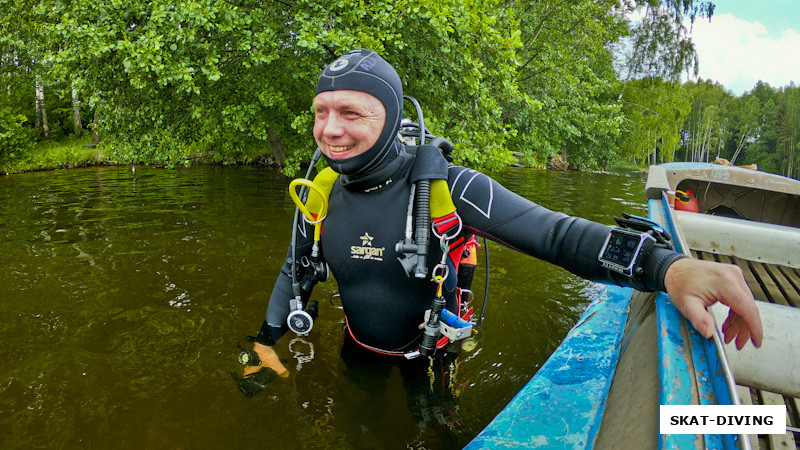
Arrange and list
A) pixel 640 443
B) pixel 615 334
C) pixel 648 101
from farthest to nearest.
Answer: pixel 648 101 < pixel 615 334 < pixel 640 443

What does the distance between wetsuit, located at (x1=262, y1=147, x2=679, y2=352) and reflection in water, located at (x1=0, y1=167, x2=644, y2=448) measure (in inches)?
19.1

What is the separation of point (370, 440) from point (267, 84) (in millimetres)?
8155

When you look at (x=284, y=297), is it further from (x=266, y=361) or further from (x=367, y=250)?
(x=367, y=250)

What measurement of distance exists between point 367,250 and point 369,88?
0.89 m

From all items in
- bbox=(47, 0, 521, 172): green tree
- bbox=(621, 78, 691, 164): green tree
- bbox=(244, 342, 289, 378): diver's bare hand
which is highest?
bbox=(621, 78, 691, 164): green tree

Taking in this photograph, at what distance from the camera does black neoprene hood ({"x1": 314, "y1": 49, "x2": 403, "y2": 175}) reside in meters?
2.22

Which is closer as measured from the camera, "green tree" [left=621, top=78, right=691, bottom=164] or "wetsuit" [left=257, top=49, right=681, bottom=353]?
"wetsuit" [left=257, top=49, right=681, bottom=353]

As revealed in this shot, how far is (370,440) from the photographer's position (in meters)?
2.79

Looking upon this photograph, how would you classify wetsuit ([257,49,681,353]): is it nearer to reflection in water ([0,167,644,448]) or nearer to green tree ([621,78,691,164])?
reflection in water ([0,167,644,448])

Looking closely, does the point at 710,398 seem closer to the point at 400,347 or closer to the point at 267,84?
the point at 400,347

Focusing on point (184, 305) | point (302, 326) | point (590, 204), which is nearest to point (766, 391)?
point (302, 326)

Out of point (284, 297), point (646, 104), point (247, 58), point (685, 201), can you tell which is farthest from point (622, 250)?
point (646, 104)

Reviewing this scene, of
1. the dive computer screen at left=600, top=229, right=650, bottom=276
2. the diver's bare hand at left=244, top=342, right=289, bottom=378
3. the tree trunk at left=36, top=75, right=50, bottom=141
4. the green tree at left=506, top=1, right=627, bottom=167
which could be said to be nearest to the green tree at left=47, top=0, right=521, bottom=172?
the green tree at left=506, top=1, right=627, bottom=167

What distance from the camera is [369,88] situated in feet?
7.27
